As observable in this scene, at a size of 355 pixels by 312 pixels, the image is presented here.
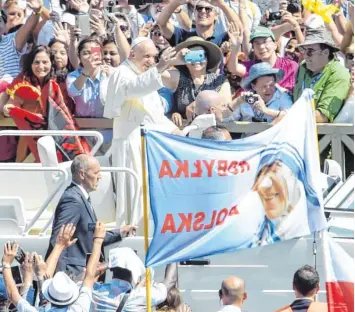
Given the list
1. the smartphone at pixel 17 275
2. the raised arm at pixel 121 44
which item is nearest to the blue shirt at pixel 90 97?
the raised arm at pixel 121 44

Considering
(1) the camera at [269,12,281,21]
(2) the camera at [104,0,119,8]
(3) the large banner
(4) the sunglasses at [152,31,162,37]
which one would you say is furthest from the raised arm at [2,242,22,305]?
(2) the camera at [104,0,119,8]

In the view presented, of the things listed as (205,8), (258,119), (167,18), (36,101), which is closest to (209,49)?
(258,119)

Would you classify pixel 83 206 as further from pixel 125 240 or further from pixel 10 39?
pixel 10 39

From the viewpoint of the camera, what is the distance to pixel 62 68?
14.8 metres

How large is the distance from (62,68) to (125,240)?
2471mm

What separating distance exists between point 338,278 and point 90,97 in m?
4.36

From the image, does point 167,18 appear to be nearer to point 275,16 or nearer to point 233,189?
point 275,16

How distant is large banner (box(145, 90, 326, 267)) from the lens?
11.0 meters

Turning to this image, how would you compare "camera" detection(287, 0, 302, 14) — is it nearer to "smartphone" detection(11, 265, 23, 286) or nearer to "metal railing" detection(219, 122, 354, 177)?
"metal railing" detection(219, 122, 354, 177)

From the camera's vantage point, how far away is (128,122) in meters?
13.1

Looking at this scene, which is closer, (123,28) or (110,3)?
(123,28)

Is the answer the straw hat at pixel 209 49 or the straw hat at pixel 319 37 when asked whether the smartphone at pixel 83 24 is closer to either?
the straw hat at pixel 209 49

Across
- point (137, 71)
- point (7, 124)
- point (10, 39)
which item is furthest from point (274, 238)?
point (10, 39)

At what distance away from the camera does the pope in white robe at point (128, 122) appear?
13.0m
